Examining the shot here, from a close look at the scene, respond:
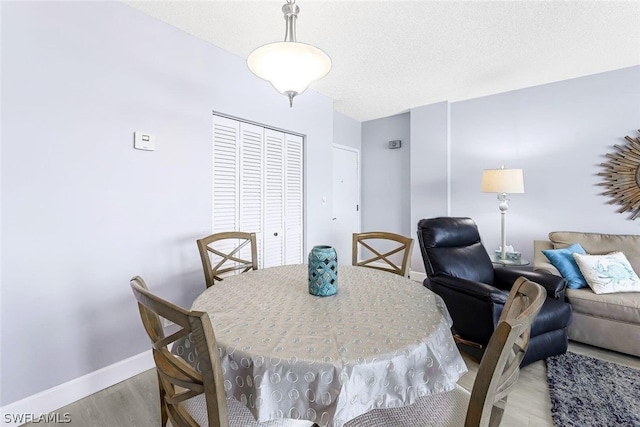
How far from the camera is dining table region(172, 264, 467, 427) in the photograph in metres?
0.77

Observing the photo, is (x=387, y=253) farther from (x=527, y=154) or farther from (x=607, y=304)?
(x=527, y=154)

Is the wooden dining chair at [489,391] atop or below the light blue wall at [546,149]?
below

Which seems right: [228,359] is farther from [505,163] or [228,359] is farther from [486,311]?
[505,163]

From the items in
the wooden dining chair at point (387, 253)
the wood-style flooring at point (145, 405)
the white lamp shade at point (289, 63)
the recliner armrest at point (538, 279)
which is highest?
the white lamp shade at point (289, 63)

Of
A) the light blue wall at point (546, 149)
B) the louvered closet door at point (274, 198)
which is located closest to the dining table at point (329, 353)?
the louvered closet door at point (274, 198)

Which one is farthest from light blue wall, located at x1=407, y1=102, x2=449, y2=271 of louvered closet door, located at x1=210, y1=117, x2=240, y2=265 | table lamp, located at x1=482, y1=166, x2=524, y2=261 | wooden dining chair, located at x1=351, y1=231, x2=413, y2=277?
louvered closet door, located at x1=210, y1=117, x2=240, y2=265

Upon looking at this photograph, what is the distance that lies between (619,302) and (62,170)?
12.7 ft

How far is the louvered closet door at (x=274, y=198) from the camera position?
294 cm

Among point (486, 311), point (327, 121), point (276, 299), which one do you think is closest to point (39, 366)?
point (276, 299)

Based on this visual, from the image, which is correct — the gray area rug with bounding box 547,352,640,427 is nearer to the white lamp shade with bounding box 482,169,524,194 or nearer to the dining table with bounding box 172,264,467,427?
the dining table with bounding box 172,264,467,427

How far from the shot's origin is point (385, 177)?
461 cm

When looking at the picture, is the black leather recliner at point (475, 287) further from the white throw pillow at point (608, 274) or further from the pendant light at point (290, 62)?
the pendant light at point (290, 62)

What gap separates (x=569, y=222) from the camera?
3.12 meters

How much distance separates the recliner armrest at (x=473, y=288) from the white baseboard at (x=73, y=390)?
2.20 m
